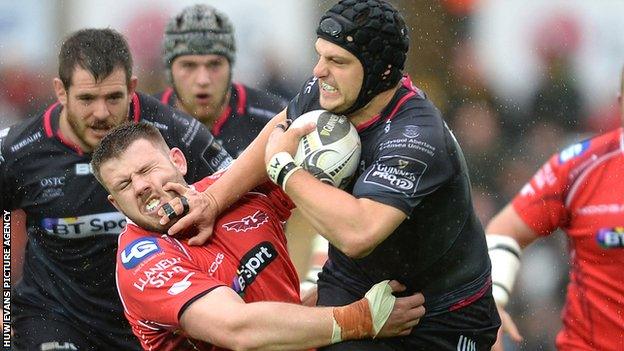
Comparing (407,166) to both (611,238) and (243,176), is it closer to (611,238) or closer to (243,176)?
(243,176)

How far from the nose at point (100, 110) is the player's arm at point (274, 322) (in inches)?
75.5

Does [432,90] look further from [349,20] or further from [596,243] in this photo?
[349,20]

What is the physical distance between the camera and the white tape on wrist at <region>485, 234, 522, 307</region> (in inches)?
277

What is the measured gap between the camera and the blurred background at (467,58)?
11.4 meters

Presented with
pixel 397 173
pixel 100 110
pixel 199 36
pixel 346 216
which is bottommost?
pixel 199 36

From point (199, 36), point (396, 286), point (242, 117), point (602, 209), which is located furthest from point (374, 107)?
point (199, 36)

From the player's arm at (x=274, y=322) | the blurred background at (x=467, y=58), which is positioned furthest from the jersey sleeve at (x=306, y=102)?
the blurred background at (x=467, y=58)

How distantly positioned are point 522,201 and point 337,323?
192cm

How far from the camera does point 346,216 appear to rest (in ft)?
17.9

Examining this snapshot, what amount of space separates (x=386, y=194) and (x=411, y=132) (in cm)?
31

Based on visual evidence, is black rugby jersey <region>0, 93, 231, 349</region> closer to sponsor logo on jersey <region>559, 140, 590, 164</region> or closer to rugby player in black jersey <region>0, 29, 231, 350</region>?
rugby player in black jersey <region>0, 29, 231, 350</region>

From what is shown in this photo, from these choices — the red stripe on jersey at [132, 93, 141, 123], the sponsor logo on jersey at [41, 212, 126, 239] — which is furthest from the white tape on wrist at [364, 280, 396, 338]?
the red stripe on jersey at [132, 93, 141, 123]

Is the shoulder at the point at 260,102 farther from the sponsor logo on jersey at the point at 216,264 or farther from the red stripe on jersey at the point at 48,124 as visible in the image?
the sponsor logo on jersey at the point at 216,264

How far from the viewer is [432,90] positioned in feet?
38.2
